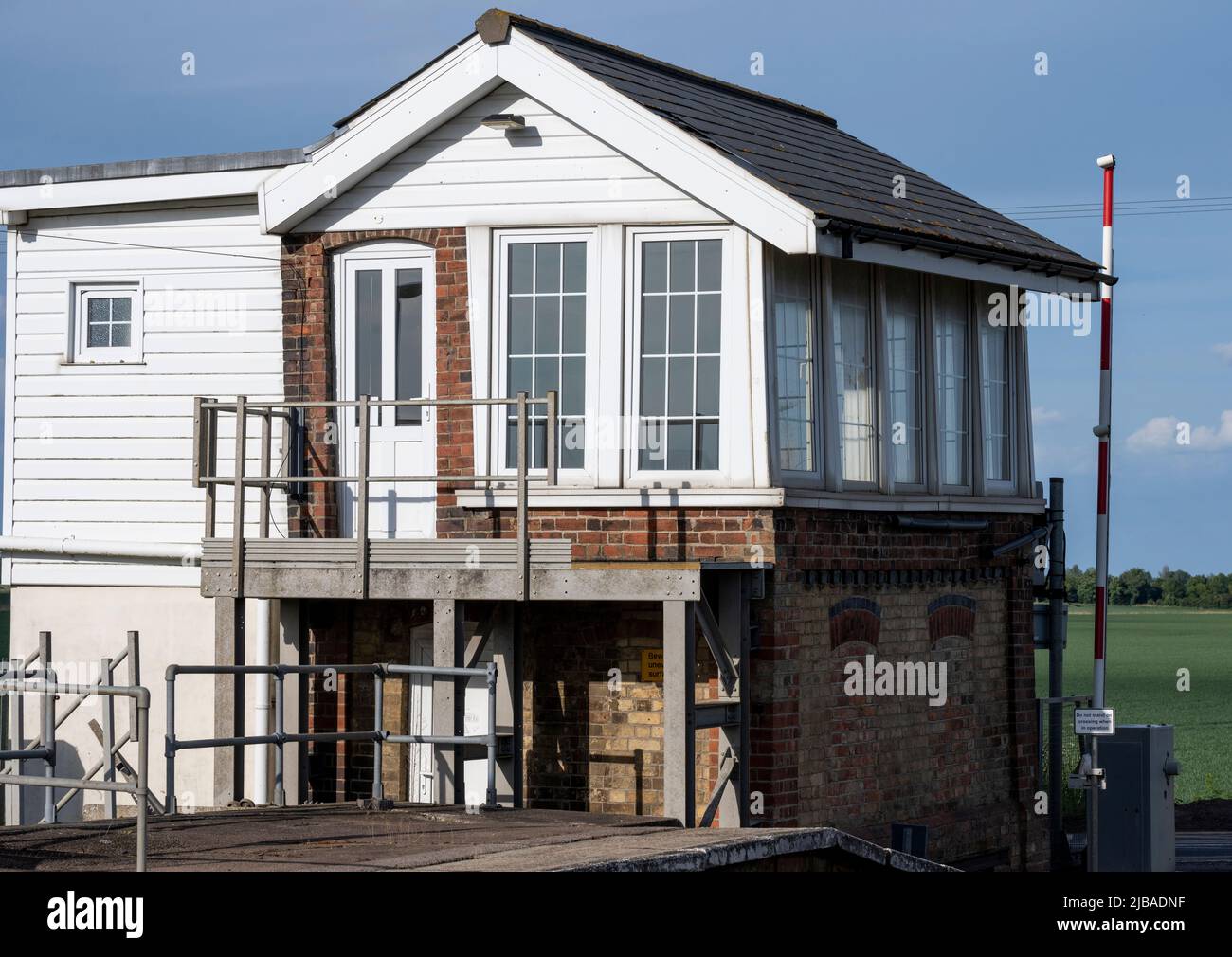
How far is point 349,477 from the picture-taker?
13469 millimetres

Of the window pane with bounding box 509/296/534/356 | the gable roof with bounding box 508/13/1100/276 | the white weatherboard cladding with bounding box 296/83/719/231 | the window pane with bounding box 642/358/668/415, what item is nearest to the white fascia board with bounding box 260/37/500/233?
the white weatherboard cladding with bounding box 296/83/719/231

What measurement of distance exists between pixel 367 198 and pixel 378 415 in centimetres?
171

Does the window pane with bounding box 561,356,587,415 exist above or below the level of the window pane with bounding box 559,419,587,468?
above

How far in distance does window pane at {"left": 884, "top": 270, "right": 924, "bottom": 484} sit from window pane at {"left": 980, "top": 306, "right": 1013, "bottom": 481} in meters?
1.08

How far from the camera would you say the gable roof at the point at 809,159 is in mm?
14086

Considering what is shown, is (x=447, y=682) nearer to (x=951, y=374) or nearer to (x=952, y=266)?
(x=952, y=266)

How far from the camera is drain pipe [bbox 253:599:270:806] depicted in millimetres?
15375

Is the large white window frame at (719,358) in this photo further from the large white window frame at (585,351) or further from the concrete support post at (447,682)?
the concrete support post at (447,682)

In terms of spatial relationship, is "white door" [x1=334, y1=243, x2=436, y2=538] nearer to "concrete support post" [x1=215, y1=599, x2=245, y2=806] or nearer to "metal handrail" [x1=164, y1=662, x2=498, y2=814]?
"concrete support post" [x1=215, y1=599, x2=245, y2=806]

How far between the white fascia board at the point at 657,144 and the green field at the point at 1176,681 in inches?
557

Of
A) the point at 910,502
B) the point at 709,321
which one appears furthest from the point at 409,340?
the point at 910,502

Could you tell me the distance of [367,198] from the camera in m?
14.9
